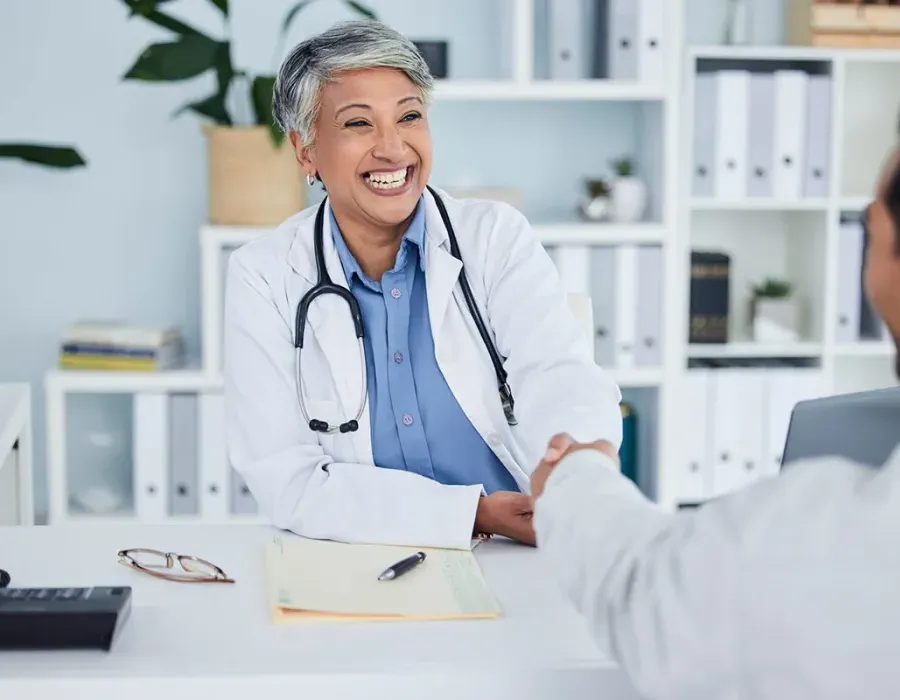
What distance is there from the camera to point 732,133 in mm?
3189

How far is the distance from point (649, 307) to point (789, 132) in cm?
59

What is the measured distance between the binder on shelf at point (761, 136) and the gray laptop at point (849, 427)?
214cm

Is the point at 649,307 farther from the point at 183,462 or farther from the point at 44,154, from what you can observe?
the point at 44,154

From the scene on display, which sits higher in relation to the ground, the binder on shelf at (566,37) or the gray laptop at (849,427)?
the binder on shelf at (566,37)

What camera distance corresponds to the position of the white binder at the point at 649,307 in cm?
317

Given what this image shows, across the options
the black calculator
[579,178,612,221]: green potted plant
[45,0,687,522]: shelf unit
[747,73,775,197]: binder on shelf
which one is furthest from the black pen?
[747,73,775,197]: binder on shelf

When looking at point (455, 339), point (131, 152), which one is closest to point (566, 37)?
point (131, 152)

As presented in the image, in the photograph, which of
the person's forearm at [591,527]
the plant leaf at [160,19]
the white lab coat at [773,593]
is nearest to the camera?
→ the white lab coat at [773,593]

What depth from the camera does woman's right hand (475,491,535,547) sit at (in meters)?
1.41

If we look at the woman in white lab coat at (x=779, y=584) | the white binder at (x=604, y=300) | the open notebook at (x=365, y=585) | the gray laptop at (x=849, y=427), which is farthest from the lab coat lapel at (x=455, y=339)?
the white binder at (x=604, y=300)

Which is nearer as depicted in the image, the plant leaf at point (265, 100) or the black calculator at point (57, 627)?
the black calculator at point (57, 627)

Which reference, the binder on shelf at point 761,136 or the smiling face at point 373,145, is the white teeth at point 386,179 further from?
the binder on shelf at point 761,136

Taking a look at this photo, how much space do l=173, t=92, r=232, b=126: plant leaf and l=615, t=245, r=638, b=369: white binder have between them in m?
1.07

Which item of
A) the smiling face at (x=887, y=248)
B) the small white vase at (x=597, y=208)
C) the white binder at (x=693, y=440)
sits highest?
the small white vase at (x=597, y=208)
